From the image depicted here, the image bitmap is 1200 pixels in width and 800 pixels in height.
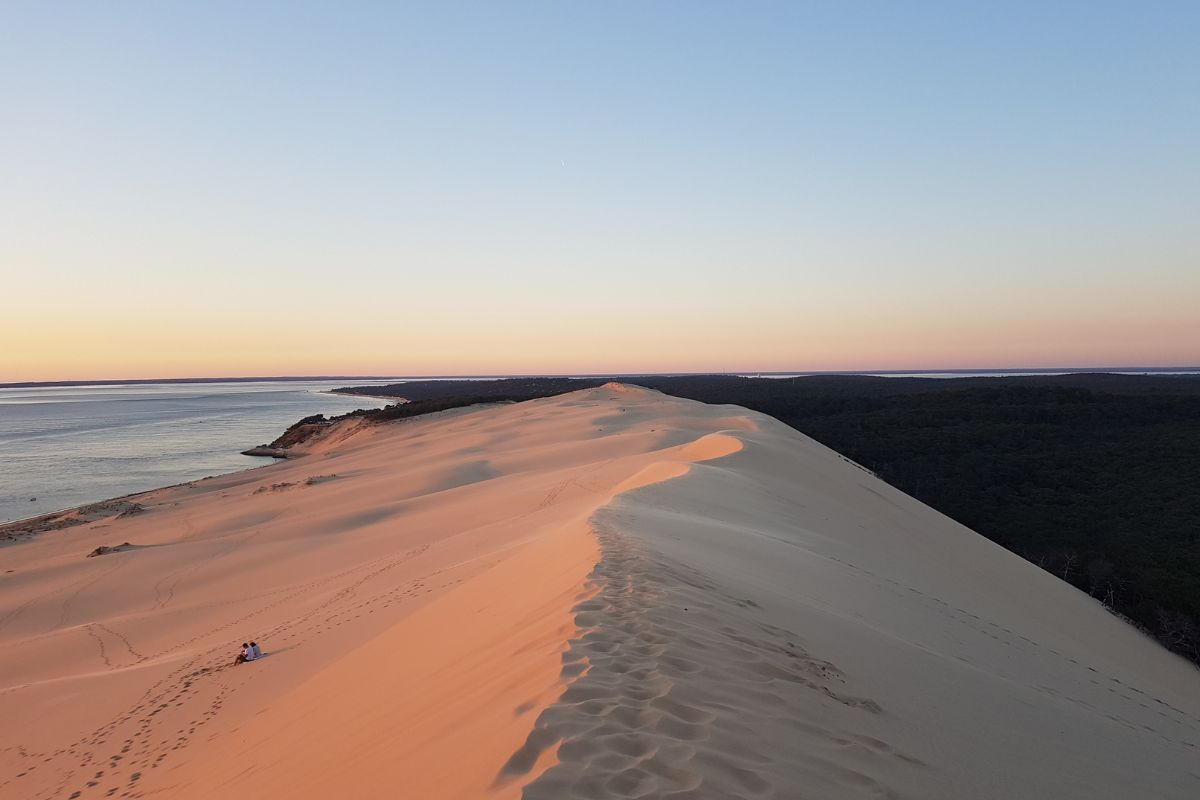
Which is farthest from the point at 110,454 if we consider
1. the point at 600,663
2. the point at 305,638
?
the point at 600,663

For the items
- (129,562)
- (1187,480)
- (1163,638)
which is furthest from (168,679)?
(1187,480)

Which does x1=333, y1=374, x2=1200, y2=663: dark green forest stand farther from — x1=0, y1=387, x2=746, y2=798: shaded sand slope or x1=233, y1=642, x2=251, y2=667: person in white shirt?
x1=233, y1=642, x2=251, y2=667: person in white shirt

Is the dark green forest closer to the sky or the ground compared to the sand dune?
closer to the ground

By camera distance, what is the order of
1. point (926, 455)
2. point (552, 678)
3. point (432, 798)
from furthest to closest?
point (926, 455), point (552, 678), point (432, 798)

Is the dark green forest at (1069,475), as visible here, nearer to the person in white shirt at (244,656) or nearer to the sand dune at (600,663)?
the sand dune at (600,663)

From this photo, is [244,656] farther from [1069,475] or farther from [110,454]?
[110,454]

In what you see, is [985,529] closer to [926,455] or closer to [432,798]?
[926,455]

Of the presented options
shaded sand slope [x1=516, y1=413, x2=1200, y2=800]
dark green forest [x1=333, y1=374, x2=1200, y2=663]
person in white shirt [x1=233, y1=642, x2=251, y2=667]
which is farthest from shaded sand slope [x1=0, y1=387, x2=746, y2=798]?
dark green forest [x1=333, y1=374, x2=1200, y2=663]
